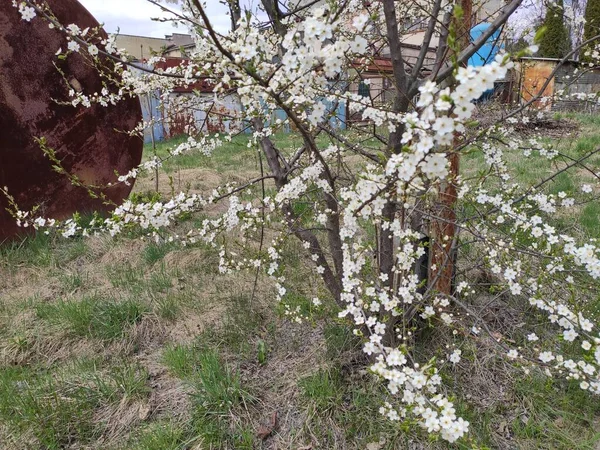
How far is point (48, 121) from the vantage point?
4312 millimetres

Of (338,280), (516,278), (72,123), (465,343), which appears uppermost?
(72,123)

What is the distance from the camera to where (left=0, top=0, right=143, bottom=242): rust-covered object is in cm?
407

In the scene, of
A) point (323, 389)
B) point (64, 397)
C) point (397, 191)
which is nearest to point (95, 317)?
point (64, 397)

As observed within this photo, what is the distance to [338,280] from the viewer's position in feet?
8.91

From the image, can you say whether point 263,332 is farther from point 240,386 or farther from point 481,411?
point 481,411

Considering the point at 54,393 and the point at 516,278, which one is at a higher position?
the point at 516,278

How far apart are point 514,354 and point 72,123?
450cm

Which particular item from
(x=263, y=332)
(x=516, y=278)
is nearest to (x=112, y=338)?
(x=263, y=332)

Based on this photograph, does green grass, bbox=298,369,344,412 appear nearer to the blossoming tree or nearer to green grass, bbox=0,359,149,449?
the blossoming tree

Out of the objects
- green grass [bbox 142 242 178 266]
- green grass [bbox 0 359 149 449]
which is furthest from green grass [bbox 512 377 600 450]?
green grass [bbox 142 242 178 266]

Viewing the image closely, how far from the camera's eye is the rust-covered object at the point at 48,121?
4074mm

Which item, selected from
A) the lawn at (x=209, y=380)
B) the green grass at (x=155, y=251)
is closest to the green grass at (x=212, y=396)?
the lawn at (x=209, y=380)

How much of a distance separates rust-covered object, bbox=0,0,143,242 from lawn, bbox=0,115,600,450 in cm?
125

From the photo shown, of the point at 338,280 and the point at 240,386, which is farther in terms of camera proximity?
the point at 338,280
